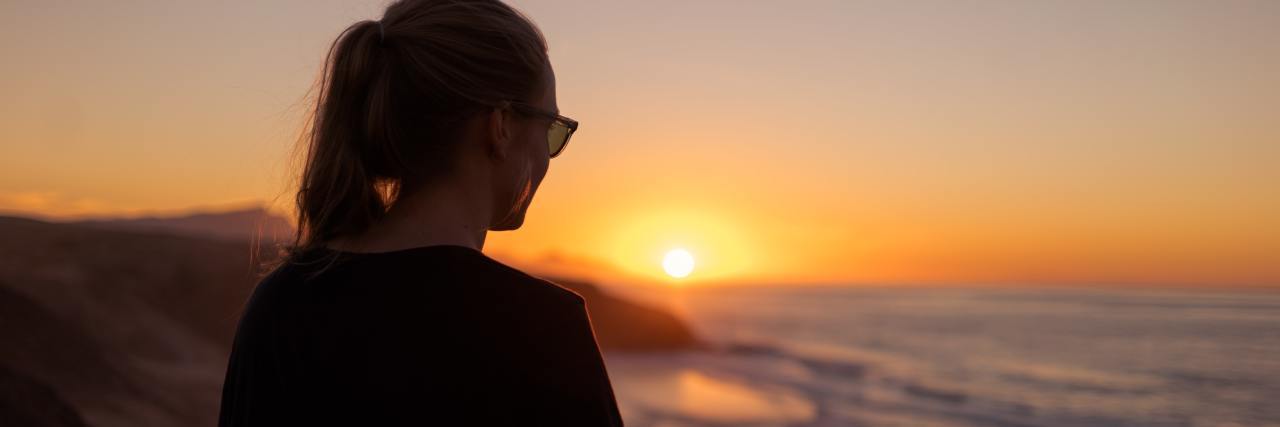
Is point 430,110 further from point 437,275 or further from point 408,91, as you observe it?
point 437,275

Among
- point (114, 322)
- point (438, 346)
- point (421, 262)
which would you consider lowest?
point (114, 322)

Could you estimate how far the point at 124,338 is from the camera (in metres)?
14.3

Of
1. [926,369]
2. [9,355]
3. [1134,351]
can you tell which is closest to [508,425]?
[9,355]

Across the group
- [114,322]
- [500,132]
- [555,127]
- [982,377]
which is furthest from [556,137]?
[982,377]

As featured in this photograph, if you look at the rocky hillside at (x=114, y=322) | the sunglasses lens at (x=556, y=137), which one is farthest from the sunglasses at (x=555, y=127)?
the rocky hillside at (x=114, y=322)

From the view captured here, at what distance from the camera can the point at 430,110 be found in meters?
1.33

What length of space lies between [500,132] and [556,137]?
203 millimetres

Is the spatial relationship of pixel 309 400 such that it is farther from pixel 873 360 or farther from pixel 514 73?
pixel 873 360

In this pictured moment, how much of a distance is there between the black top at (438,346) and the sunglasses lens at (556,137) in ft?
1.11

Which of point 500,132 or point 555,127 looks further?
point 555,127

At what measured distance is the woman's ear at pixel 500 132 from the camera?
1.34 metres

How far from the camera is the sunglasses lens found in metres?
1.50

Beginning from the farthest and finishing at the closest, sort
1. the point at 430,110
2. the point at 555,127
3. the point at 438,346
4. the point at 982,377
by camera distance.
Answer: the point at 982,377
the point at 555,127
the point at 430,110
the point at 438,346

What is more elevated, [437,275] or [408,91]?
[408,91]
